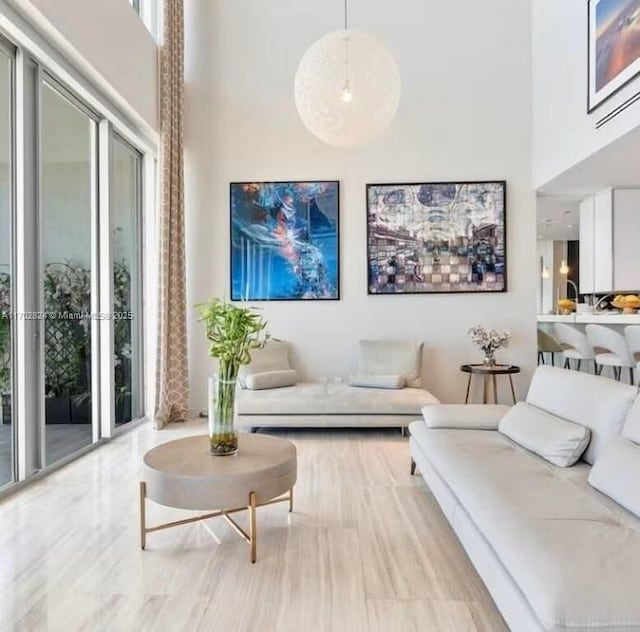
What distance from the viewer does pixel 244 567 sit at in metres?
2.18

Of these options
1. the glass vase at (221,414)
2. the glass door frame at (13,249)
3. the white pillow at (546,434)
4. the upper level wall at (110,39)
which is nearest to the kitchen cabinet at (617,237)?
the white pillow at (546,434)

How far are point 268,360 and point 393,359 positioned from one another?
1.32 m

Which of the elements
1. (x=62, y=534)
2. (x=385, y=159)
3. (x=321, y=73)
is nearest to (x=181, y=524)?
(x=62, y=534)

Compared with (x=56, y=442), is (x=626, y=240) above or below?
above

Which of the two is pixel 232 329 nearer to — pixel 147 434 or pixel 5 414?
pixel 5 414

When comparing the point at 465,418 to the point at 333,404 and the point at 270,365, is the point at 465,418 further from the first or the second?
the point at 270,365

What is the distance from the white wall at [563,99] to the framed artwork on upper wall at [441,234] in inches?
25.0

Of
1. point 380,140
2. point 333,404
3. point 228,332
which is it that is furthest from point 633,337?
point 228,332

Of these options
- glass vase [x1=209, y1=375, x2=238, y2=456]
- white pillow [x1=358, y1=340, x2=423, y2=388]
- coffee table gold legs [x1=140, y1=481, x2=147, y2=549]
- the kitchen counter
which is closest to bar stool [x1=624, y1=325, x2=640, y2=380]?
the kitchen counter

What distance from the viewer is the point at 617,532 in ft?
5.33

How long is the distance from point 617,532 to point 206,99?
5489mm

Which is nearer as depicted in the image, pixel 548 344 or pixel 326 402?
pixel 326 402

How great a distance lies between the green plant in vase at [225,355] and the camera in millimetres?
2463

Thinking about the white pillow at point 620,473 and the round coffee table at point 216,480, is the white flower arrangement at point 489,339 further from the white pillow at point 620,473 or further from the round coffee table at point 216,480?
the round coffee table at point 216,480
